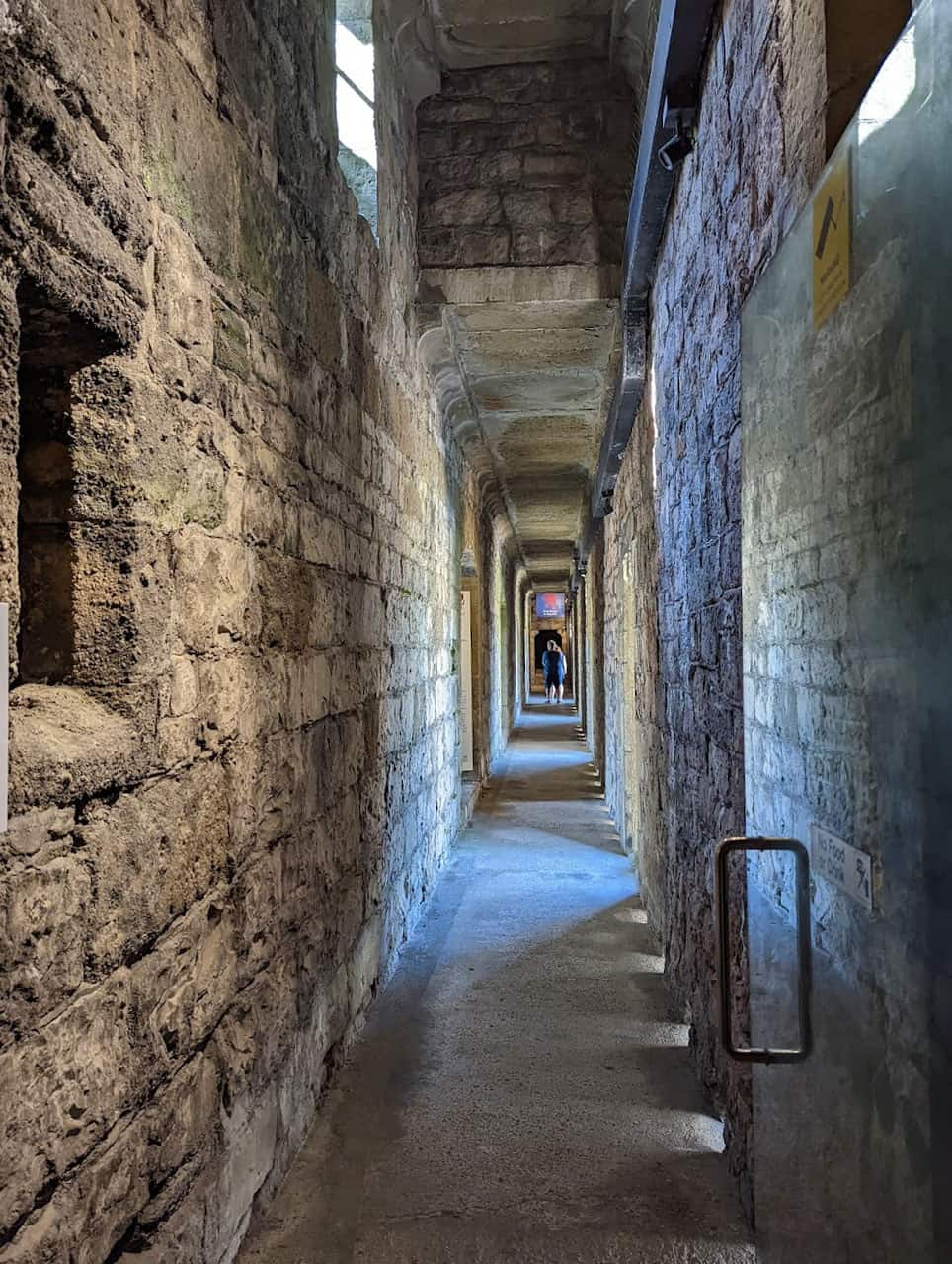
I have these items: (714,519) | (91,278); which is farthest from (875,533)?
(714,519)

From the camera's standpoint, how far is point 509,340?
527 cm

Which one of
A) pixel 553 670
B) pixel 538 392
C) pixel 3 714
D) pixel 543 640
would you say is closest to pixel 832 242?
pixel 3 714

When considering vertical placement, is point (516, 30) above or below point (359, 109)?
above

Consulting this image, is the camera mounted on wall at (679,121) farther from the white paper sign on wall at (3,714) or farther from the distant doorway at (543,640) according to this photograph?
the distant doorway at (543,640)

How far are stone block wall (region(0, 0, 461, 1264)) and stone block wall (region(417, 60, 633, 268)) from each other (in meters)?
1.76

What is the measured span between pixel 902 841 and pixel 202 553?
1.43 meters

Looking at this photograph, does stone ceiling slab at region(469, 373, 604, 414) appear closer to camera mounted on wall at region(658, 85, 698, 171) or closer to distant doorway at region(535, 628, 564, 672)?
camera mounted on wall at region(658, 85, 698, 171)

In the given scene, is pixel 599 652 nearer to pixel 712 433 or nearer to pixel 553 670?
pixel 712 433

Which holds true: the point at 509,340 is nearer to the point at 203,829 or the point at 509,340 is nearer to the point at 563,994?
the point at 563,994

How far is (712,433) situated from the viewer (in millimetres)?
2479

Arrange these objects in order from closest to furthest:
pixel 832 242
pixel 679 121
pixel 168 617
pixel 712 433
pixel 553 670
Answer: pixel 832 242, pixel 168 617, pixel 712 433, pixel 679 121, pixel 553 670

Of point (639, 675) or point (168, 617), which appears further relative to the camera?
point (639, 675)

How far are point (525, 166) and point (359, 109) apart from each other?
3.89 ft

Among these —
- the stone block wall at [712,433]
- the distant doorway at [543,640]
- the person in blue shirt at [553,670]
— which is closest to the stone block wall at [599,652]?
the stone block wall at [712,433]
